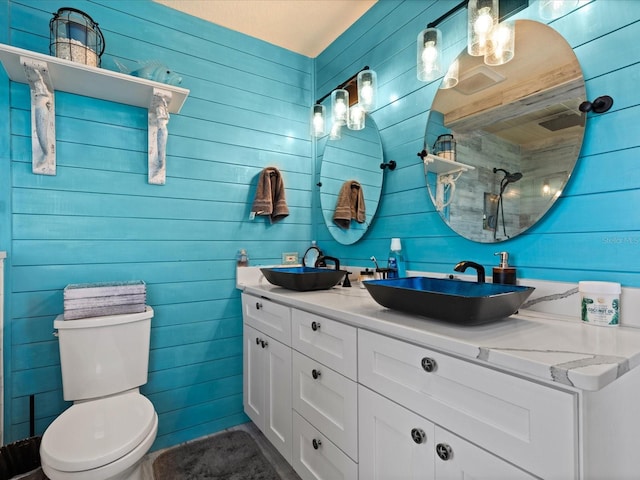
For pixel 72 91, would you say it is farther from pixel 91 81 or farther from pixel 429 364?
pixel 429 364

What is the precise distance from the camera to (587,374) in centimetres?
60

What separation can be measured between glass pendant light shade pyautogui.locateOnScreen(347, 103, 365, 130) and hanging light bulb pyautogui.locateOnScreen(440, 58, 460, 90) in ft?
1.75

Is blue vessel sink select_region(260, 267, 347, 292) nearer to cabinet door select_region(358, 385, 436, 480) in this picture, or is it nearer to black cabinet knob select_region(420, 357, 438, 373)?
cabinet door select_region(358, 385, 436, 480)

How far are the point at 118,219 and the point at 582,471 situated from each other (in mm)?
2017

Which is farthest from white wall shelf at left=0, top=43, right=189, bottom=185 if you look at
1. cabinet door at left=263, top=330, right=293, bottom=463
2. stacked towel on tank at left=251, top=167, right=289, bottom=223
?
cabinet door at left=263, top=330, right=293, bottom=463

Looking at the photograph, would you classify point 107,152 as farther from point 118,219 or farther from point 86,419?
point 86,419

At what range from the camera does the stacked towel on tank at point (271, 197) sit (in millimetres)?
2092

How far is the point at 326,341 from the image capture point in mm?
1292

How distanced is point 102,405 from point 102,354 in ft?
0.77

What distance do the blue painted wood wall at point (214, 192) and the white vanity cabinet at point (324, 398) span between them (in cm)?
63

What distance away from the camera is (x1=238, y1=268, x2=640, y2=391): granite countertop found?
643 mm

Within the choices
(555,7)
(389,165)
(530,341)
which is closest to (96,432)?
(530,341)

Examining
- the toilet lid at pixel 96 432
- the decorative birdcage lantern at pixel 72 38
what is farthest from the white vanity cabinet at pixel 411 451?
the decorative birdcage lantern at pixel 72 38

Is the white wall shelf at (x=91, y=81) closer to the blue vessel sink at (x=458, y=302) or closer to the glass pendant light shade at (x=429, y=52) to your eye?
the glass pendant light shade at (x=429, y=52)
